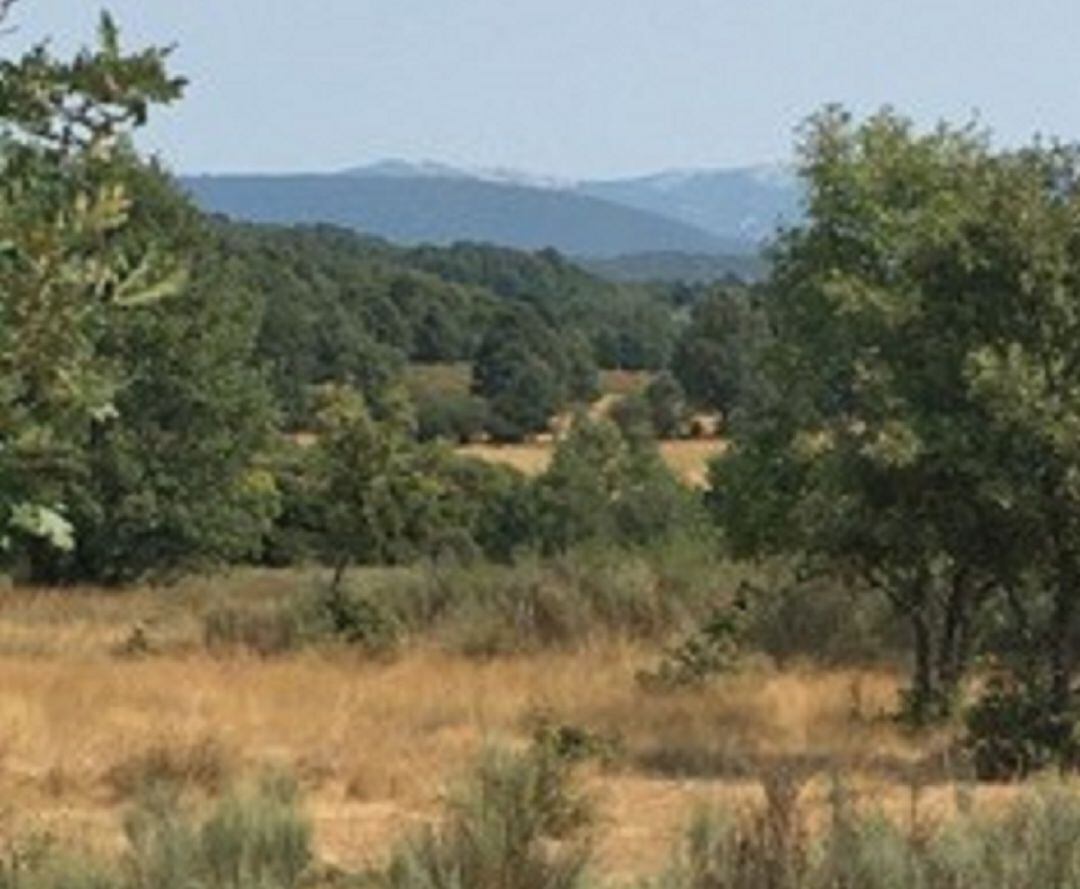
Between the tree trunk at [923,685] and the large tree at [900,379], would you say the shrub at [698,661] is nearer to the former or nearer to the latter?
the large tree at [900,379]

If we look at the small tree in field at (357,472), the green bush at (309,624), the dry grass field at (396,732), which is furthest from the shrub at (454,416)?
the dry grass field at (396,732)

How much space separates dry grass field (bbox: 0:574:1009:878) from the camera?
1344cm

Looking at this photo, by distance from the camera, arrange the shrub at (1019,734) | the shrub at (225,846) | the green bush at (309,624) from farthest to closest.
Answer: the green bush at (309,624) < the shrub at (1019,734) < the shrub at (225,846)

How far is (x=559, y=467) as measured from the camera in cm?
6681

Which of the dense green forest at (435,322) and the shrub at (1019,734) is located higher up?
the shrub at (1019,734)

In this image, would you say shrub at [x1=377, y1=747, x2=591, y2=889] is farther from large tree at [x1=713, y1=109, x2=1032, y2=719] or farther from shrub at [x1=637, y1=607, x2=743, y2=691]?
shrub at [x1=637, y1=607, x2=743, y2=691]

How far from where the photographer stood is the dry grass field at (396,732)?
13.4 meters

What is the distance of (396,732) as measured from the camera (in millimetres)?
17938

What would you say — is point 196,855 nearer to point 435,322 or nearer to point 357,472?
point 357,472

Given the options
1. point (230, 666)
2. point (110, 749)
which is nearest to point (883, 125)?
point (230, 666)

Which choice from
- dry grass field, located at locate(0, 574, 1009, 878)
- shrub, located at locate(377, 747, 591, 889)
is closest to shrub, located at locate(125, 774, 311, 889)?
shrub, located at locate(377, 747, 591, 889)

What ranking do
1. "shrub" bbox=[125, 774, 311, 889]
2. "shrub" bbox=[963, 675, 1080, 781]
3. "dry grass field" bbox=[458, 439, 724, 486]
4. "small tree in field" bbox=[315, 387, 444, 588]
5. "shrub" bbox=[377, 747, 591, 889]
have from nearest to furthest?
"shrub" bbox=[377, 747, 591, 889]
"shrub" bbox=[125, 774, 311, 889]
"shrub" bbox=[963, 675, 1080, 781]
"small tree in field" bbox=[315, 387, 444, 588]
"dry grass field" bbox=[458, 439, 724, 486]

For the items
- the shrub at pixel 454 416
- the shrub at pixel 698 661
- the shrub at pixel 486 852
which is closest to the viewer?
the shrub at pixel 486 852

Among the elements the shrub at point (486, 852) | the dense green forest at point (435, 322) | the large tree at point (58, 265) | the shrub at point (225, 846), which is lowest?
the dense green forest at point (435, 322)
